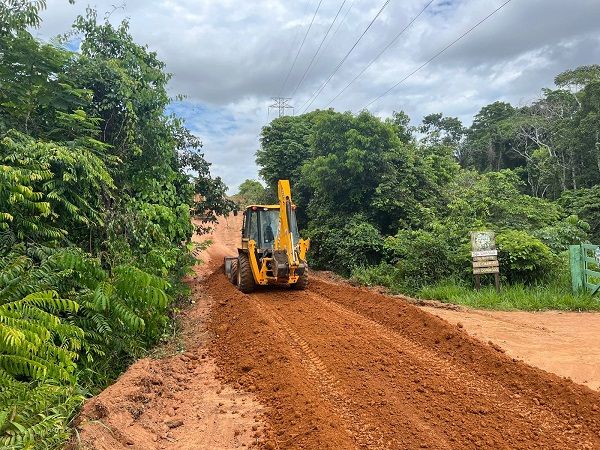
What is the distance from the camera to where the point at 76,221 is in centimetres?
743

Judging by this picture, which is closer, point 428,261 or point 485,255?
point 485,255

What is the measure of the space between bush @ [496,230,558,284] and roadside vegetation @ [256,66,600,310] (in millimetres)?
24

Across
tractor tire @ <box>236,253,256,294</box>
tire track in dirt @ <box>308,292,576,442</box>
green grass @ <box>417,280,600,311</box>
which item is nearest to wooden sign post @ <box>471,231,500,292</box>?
green grass @ <box>417,280,600,311</box>

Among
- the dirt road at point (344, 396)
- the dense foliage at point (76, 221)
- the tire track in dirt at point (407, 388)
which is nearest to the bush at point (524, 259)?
the tire track in dirt at point (407, 388)

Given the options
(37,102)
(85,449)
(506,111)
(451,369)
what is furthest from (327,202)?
(506,111)

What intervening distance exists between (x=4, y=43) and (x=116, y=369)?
5.80 meters

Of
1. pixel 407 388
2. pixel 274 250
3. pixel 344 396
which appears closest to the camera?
pixel 344 396

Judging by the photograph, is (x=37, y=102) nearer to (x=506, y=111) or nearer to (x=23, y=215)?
(x=23, y=215)

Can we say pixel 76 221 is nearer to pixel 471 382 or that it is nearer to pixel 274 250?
pixel 274 250

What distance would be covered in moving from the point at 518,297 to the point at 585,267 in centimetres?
170

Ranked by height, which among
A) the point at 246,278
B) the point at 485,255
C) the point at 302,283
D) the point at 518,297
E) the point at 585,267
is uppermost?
the point at 485,255

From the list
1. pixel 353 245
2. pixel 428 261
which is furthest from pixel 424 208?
pixel 428 261

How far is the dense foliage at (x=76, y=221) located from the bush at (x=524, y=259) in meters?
7.71

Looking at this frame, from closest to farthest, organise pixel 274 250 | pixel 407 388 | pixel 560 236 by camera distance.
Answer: pixel 407 388, pixel 274 250, pixel 560 236
